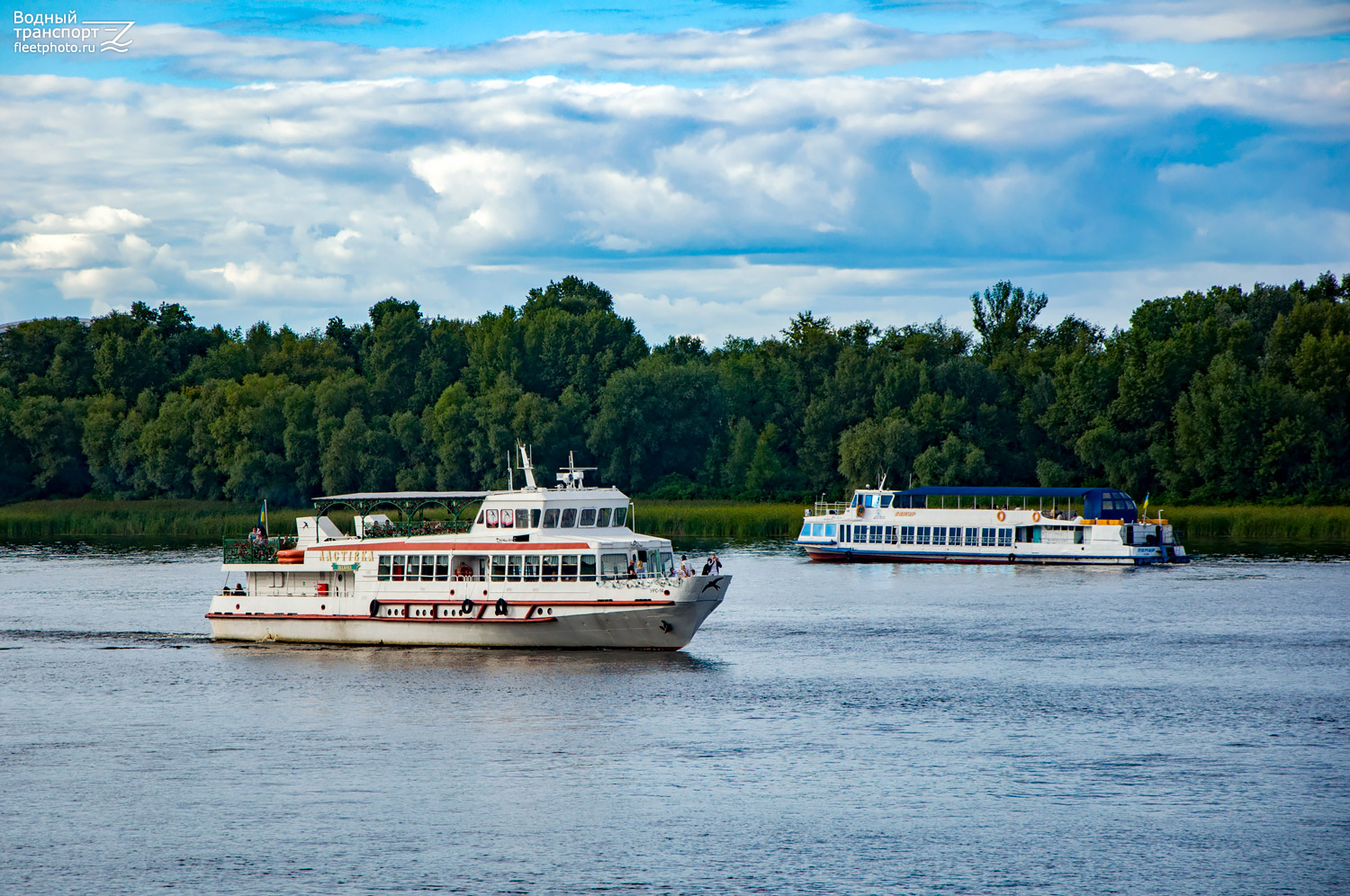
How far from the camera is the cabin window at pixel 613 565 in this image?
57.3 metres

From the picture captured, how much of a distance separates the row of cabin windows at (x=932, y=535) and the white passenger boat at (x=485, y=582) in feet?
175

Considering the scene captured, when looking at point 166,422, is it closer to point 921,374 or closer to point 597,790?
point 921,374

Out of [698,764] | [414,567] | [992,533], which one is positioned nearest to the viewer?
[698,764]

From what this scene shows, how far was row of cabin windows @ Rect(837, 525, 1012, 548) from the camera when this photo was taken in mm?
110250

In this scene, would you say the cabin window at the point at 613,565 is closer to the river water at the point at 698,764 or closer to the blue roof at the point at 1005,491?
the river water at the point at 698,764

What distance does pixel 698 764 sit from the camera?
4134 centimetres

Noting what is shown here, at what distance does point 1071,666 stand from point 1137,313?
104318mm

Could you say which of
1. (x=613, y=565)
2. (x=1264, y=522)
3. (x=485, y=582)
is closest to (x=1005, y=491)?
(x=1264, y=522)

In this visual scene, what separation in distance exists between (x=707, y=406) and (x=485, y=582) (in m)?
104

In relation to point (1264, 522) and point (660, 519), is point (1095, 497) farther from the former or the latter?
point (660, 519)

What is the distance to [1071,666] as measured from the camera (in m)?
57.8

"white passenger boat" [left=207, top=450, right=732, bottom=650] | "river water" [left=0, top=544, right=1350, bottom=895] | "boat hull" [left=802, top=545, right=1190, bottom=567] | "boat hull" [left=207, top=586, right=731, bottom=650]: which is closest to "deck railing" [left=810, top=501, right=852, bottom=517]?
"boat hull" [left=802, top=545, right=1190, bottom=567]

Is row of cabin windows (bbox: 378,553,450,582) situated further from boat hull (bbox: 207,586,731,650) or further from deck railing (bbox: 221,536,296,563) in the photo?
deck railing (bbox: 221,536,296,563)

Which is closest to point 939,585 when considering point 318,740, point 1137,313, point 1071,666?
point 1071,666
